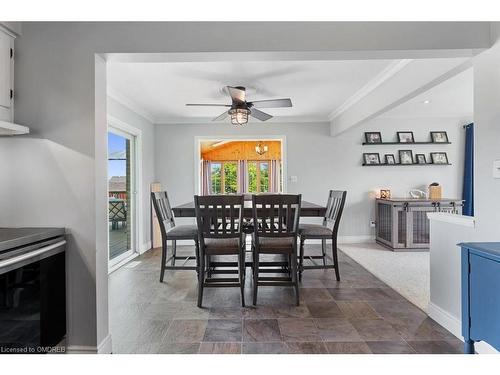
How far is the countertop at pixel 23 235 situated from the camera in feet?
4.73

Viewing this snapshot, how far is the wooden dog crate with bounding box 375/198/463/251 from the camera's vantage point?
4840mm

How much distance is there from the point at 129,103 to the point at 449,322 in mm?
4488

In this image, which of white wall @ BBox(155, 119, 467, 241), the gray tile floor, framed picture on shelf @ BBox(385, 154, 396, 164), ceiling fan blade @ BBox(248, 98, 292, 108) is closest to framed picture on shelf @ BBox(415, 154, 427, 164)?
white wall @ BBox(155, 119, 467, 241)

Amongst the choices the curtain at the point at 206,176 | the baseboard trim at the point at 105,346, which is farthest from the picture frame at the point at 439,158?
the curtain at the point at 206,176

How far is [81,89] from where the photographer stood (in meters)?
1.88

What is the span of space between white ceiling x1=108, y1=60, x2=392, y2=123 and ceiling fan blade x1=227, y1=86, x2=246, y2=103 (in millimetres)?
205

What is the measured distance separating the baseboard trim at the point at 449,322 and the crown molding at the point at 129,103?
415 cm

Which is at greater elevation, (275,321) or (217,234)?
(217,234)

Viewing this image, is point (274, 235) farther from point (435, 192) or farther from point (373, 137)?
point (435, 192)

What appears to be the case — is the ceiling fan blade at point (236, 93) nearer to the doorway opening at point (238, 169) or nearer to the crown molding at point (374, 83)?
the crown molding at point (374, 83)

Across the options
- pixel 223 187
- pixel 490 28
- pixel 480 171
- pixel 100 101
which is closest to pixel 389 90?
pixel 490 28

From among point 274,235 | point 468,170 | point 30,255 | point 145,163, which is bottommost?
point 274,235

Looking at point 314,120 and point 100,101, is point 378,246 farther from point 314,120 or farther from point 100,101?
point 100,101

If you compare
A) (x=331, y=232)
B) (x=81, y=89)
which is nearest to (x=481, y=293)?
(x=331, y=232)
